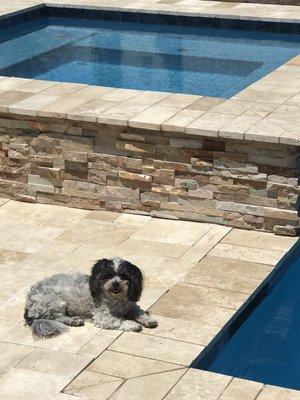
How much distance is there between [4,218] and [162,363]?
4.43 metres

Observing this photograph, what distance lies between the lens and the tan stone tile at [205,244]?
471 inches

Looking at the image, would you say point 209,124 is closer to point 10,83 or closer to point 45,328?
point 10,83

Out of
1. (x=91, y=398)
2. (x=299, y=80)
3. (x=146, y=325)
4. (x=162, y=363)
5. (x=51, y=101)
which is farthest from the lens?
(x=299, y=80)

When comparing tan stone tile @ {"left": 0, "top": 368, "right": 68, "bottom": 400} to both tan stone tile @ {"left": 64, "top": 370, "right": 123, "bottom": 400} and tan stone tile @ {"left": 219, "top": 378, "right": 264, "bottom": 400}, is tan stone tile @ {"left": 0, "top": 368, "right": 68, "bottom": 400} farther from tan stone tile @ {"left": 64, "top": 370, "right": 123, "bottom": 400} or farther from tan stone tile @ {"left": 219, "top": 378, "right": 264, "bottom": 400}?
tan stone tile @ {"left": 219, "top": 378, "right": 264, "bottom": 400}

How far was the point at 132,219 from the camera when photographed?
13.3 metres

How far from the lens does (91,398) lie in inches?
354

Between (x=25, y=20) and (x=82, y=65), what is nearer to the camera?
(x=82, y=65)

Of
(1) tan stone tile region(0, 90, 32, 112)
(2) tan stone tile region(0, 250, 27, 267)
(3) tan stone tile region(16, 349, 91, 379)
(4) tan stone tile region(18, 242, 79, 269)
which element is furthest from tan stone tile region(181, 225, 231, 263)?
(1) tan stone tile region(0, 90, 32, 112)

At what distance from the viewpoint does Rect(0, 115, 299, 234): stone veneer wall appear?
1255 centimetres

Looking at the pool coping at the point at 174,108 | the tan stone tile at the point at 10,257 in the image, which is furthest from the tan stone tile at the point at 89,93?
the tan stone tile at the point at 10,257

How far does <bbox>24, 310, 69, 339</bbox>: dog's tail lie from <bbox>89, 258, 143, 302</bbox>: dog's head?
59cm

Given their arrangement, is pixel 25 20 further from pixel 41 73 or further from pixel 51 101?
pixel 51 101

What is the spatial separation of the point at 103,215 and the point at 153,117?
139cm

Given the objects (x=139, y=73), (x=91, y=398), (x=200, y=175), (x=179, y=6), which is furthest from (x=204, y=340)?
(x=179, y=6)
